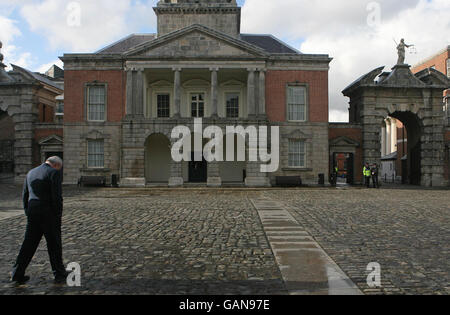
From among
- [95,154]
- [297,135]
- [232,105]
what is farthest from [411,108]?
[95,154]

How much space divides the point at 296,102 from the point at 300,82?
1.51m

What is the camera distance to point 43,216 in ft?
19.8

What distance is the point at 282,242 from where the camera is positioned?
8.86 meters

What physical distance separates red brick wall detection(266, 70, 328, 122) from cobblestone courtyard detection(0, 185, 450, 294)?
1756 centimetres

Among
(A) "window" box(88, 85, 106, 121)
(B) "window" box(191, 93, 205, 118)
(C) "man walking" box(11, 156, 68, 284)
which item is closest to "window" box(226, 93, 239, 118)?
(B) "window" box(191, 93, 205, 118)

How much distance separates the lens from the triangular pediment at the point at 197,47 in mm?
29688

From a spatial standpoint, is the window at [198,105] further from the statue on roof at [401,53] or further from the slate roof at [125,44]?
the statue on roof at [401,53]

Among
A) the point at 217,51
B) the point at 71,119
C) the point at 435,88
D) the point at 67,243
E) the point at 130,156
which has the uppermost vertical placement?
the point at 217,51

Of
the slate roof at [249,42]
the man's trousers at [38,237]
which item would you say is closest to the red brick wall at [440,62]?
the slate roof at [249,42]
